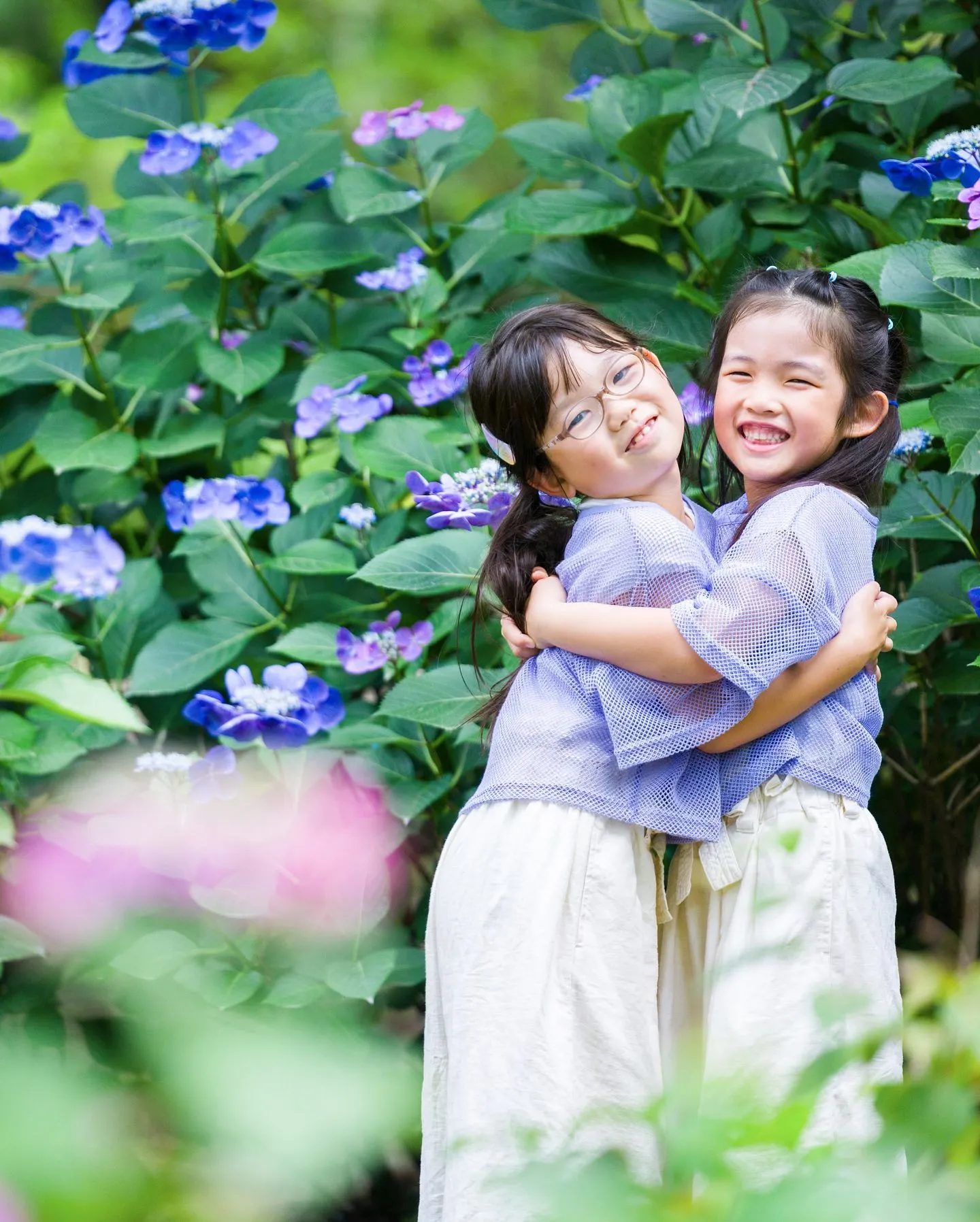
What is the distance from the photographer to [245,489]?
1824 mm

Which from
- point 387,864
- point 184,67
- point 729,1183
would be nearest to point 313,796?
point 387,864

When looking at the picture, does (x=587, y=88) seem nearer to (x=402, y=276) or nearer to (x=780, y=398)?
(x=402, y=276)

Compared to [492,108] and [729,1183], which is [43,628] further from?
[492,108]

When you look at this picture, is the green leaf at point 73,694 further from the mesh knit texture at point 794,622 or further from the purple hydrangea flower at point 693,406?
the purple hydrangea flower at point 693,406

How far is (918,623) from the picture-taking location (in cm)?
169

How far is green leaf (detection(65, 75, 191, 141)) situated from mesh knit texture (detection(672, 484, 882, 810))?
1.40m

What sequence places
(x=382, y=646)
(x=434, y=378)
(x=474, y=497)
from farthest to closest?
(x=434, y=378) < (x=382, y=646) < (x=474, y=497)

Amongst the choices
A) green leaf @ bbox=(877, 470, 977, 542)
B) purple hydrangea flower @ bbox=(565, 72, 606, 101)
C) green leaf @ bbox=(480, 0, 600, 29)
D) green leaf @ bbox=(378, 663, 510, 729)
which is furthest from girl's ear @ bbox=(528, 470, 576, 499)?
green leaf @ bbox=(480, 0, 600, 29)

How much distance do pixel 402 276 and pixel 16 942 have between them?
1104 millimetres

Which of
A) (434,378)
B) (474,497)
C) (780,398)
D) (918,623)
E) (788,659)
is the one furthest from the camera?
(434,378)

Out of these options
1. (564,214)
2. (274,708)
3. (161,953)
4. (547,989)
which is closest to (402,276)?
(564,214)

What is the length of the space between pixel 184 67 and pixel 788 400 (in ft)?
4.40

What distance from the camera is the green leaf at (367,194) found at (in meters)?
2.09

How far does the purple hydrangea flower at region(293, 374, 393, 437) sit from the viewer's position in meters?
1.93
